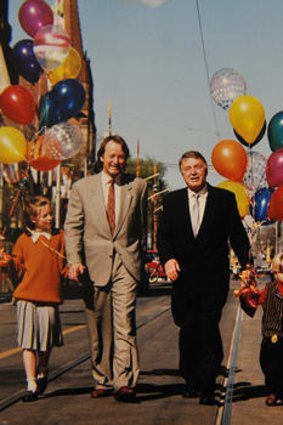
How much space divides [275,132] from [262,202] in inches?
34.8

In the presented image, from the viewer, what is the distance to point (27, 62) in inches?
702

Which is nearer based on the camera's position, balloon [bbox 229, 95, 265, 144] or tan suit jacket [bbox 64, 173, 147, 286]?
tan suit jacket [bbox 64, 173, 147, 286]

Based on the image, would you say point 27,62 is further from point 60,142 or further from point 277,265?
point 277,265

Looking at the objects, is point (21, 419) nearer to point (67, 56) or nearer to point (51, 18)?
point (67, 56)

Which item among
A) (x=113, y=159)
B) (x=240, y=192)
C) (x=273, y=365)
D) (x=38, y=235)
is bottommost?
(x=273, y=365)

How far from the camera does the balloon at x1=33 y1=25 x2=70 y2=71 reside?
14.7 meters

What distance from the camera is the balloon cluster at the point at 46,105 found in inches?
527

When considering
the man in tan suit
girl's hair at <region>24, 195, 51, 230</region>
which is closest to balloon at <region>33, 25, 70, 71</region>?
girl's hair at <region>24, 195, 51, 230</region>

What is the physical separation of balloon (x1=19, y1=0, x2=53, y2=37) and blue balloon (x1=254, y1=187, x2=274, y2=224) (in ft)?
22.7

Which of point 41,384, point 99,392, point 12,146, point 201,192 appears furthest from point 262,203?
point 41,384

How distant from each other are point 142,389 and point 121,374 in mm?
854

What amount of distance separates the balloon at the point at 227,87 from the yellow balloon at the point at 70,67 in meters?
4.04

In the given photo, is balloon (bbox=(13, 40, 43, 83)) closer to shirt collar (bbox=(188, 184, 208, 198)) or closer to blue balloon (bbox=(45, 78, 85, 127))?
blue balloon (bbox=(45, 78, 85, 127))

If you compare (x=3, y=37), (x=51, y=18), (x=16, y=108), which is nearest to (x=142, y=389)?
(x=16, y=108)
